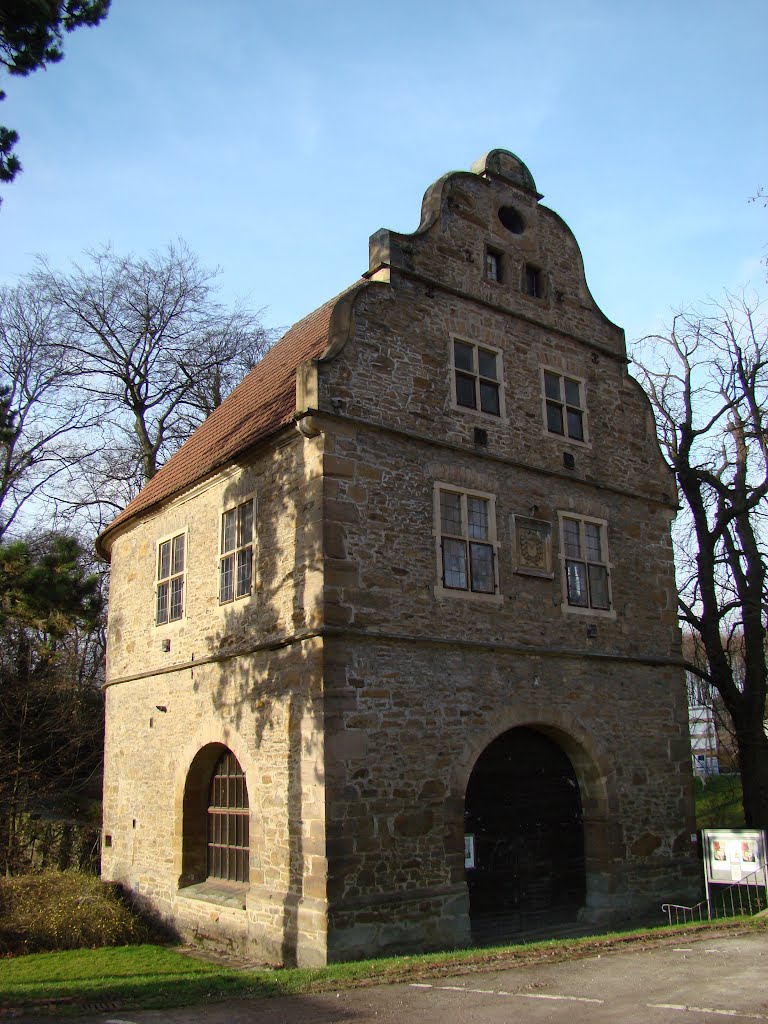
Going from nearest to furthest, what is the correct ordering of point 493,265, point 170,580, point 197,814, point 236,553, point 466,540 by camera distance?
point 466,540 → point 236,553 → point 197,814 → point 493,265 → point 170,580

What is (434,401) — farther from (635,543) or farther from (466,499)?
(635,543)

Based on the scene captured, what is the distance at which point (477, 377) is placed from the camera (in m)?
15.1

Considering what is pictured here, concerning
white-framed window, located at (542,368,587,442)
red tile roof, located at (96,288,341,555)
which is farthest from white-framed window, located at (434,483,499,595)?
red tile roof, located at (96,288,341,555)

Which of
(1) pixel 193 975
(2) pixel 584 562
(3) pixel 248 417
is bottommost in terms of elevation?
(1) pixel 193 975

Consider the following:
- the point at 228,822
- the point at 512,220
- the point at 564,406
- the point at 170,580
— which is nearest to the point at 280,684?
the point at 228,822

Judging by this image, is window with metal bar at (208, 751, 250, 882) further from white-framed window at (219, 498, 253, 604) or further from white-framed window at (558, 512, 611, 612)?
white-framed window at (558, 512, 611, 612)

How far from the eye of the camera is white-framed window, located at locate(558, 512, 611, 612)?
1553 cm

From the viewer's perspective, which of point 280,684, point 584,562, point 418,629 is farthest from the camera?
point 584,562

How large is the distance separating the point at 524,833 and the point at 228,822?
4.70 metres

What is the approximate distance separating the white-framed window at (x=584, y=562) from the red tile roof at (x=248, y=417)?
5.16 metres

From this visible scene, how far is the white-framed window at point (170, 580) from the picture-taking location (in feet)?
53.4

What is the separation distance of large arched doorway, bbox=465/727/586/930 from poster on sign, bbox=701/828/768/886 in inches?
83.5


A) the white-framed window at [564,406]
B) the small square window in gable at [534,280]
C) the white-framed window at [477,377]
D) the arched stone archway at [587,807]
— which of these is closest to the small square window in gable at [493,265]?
the small square window in gable at [534,280]

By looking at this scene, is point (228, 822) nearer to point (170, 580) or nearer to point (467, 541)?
point (170, 580)
